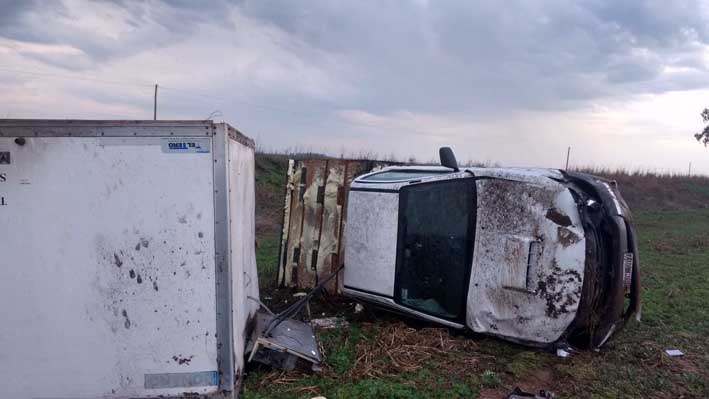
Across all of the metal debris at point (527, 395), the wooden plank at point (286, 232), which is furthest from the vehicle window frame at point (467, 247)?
the wooden plank at point (286, 232)

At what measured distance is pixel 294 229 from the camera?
23.6ft

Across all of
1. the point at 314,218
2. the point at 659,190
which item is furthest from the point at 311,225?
the point at 659,190

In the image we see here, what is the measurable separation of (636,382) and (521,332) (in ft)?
3.13

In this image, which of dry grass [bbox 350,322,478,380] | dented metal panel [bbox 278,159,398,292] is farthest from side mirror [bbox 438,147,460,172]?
dented metal panel [bbox 278,159,398,292]

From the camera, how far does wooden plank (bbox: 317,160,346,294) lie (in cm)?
704

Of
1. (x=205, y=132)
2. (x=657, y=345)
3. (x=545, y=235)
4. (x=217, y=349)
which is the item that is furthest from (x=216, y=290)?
(x=657, y=345)

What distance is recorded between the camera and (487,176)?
16.3 feet

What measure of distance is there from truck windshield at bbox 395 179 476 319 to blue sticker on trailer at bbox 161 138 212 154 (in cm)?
238

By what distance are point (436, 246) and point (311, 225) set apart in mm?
2391

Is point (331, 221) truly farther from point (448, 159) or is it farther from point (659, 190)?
point (659, 190)

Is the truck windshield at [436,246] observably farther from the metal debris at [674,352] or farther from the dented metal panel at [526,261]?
the metal debris at [674,352]

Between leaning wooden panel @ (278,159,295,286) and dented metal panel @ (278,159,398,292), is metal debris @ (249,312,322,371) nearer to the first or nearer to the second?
dented metal panel @ (278,159,398,292)

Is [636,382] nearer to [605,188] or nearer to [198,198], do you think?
[605,188]

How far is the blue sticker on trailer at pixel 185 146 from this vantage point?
363 centimetres
